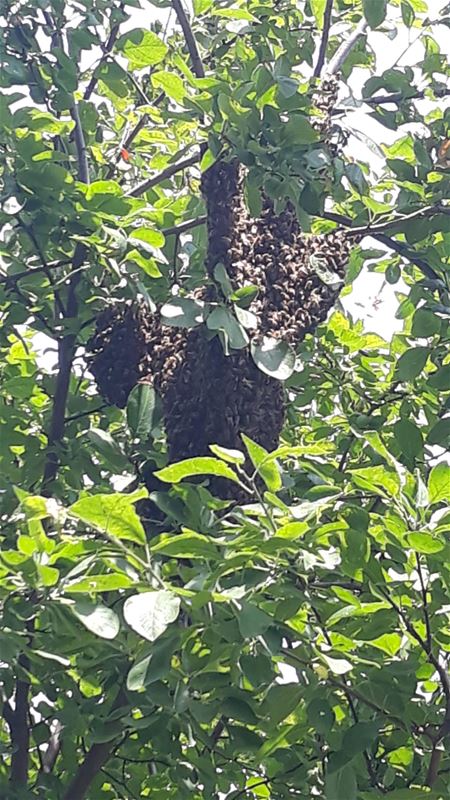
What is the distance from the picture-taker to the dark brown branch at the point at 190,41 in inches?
96.3

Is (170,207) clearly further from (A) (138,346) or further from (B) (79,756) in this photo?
(B) (79,756)

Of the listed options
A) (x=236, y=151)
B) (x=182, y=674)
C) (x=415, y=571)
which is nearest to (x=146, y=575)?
(x=182, y=674)

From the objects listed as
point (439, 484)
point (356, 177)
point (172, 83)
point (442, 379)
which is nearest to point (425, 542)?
point (439, 484)

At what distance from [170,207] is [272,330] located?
48cm

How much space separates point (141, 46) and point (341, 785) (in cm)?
162

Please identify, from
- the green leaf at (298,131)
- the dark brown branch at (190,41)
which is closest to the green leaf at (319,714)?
the green leaf at (298,131)

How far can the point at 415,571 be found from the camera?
1.70 m

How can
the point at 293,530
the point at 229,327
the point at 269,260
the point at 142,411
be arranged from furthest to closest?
the point at 269,260, the point at 142,411, the point at 229,327, the point at 293,530

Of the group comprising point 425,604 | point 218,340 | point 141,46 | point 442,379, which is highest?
point 141,46

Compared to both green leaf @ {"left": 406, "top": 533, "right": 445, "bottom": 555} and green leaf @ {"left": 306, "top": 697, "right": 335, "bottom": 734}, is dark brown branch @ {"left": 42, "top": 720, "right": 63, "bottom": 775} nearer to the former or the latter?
green leaf @ {"left": 306, "top": 697, "right": 335, "bottom": 734}

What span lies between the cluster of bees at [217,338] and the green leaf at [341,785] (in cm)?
49

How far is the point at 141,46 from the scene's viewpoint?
2.42 m

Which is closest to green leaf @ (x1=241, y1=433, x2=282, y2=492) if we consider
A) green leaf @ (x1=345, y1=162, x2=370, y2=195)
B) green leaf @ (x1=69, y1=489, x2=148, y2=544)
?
green leaf @ (x1=69, y1=489, x2=148, y2=544)

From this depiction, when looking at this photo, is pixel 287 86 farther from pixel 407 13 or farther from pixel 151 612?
pixel 151 612
